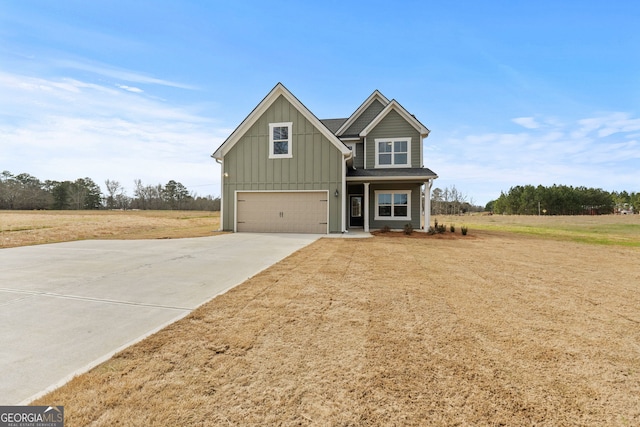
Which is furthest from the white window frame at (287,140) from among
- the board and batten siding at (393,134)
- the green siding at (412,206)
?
the green siding at (412,206)

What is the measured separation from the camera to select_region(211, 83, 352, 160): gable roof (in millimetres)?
13383

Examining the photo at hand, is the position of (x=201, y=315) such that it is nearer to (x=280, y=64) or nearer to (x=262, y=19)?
(x=262, y=19)

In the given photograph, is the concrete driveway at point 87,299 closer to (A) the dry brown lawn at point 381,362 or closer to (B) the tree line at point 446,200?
(A) the dry brown lawn at point 381,362

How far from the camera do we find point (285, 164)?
547 inches


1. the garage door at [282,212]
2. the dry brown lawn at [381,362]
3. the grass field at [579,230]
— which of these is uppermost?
the garage door at [282,212]

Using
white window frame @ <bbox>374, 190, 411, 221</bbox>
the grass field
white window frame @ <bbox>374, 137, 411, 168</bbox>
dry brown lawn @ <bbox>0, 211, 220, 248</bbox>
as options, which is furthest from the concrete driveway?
the grass field

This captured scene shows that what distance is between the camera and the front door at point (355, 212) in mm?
16859

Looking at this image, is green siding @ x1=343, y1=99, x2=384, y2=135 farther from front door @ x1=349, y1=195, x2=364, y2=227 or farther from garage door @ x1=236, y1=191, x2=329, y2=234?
garage door @ x1=236, y1=191, x2=329, y2=234

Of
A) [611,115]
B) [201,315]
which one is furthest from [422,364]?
[611,115]

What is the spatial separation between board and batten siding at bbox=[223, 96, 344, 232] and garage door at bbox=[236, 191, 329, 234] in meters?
0.37

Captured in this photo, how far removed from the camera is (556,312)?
3771mm

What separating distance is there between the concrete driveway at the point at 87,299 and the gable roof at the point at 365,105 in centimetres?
1129

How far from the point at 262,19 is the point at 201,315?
14.5m

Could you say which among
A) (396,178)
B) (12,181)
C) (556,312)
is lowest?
(556,312)
